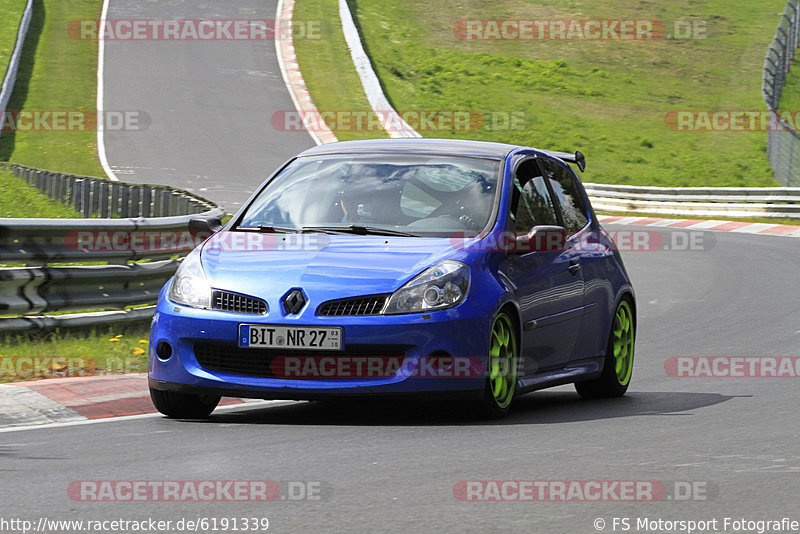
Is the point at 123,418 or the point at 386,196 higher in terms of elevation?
the point at 386,196

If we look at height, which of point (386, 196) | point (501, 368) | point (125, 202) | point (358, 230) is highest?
point (386, 196)

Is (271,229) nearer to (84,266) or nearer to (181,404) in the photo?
(181,404)

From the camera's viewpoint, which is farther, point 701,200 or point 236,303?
point 701,200

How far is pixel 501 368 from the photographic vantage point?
7957 millimetres

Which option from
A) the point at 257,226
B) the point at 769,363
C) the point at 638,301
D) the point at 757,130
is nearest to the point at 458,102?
the point at 757,130

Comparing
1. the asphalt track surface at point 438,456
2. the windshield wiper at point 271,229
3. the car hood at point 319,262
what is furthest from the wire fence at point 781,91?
the car hood at point 319,262

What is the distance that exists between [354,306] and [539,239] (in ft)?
4.87

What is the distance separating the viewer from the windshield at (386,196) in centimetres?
841

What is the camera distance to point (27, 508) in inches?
217

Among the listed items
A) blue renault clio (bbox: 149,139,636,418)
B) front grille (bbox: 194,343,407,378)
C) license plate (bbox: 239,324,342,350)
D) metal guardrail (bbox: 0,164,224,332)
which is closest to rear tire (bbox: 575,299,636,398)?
blue renault clio (bbox: 149,139,636,418)

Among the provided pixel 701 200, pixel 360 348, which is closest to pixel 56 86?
pixel 701 200

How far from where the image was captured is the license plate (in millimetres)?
7465

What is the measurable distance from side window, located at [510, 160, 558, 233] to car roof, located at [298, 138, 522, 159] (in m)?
0.18

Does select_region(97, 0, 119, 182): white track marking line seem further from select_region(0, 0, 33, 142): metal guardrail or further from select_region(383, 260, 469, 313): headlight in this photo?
select_region(383, 260, 469, 313): headlight
